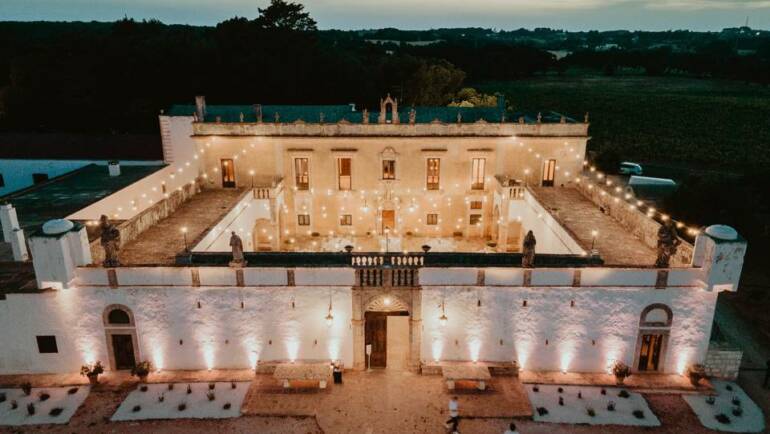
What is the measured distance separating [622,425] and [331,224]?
2009 cm

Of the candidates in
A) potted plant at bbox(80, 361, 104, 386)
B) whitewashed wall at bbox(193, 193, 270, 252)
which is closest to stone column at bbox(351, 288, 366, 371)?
whitewashed wall at bbox(193, 193, 270, 252)

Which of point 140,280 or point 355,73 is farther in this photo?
point 355,73

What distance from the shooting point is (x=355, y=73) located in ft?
187

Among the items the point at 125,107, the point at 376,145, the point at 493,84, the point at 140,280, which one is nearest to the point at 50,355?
the point at 140,280

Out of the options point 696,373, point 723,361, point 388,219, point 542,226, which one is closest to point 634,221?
point 542,226

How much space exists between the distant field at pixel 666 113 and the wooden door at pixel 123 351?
60.2 meters

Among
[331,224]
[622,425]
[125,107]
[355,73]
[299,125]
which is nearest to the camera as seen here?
[622,425]

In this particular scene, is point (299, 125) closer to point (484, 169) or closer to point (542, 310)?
point (484, 169)

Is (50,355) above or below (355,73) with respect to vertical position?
below

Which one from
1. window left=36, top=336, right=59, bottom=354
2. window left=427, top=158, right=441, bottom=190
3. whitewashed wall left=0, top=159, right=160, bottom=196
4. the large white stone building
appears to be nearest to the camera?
the large white stone building

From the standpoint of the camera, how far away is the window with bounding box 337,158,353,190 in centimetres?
3083

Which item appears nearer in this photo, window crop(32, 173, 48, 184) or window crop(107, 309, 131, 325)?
window crop(107, 309, 131, 325)

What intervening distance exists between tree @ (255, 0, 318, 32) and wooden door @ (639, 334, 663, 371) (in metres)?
52.9

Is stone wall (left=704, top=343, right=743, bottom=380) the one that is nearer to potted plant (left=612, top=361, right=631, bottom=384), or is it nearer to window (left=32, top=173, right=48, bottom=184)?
potted plant (left=612, top=361, right=631, bottom=384)
